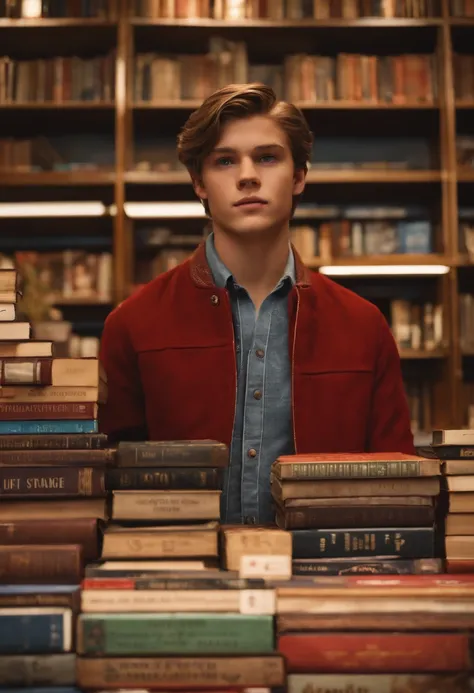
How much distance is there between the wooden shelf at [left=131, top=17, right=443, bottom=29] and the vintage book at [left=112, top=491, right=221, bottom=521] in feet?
8.96

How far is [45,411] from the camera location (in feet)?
3.09

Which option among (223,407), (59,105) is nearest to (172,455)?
(223,407)

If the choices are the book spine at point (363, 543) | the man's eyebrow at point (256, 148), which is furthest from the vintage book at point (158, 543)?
the man's eyebrow at point (256, 148)

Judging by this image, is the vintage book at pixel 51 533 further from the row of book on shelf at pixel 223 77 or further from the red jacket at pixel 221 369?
the row of book on shelf at pixel 223 77

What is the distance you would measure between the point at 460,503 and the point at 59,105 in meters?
2.78

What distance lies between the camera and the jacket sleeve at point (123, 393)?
146 centimetres

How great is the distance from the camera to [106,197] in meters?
3.29

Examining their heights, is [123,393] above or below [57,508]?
above

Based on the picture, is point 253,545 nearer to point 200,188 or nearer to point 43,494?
point 43,494

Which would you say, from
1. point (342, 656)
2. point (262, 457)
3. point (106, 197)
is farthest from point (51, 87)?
point (342, 656)

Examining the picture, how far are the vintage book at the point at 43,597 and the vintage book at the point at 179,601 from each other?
1 cm

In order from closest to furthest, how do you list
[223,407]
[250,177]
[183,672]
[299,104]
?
[183,672] < [250,177] < [223,407] < [299,104]

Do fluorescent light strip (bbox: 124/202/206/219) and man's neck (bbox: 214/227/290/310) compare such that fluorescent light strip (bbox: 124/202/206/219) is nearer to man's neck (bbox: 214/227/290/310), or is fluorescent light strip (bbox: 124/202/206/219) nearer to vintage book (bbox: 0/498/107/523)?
man's neck (bbox: 214/227/290/310)

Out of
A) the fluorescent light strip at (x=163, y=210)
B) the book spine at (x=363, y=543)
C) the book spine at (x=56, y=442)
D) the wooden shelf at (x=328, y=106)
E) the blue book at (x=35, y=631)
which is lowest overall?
the blue book at (x=35, y=631)
